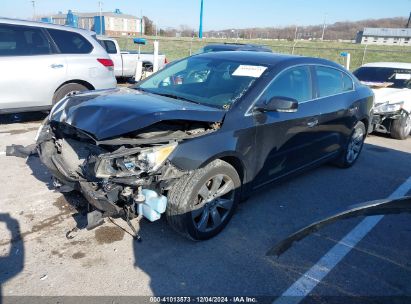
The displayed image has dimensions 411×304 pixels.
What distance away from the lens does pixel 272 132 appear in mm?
3789

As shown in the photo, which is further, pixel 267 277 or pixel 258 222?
pixel 258 222

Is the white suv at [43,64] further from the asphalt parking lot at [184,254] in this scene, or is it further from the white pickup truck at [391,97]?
the white pickup truck at [391,97]

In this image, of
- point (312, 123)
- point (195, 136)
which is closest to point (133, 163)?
point (195, 136)

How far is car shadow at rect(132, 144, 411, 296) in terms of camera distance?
9.41ft

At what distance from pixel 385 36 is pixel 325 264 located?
8006 cm

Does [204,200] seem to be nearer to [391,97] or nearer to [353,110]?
[353,110]

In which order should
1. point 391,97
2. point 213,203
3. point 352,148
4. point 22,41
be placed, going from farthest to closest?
point 391,97, point 22,41, point 352,148, point 213,203

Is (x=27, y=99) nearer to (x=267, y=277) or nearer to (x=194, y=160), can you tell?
(x=194, y=160)

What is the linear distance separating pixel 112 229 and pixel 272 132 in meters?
1.87

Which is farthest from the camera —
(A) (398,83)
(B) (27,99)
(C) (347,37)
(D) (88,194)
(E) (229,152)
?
(C) (347,37)

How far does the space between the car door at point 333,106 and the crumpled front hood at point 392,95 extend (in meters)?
2.73

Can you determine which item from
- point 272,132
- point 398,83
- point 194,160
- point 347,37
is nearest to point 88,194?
point 194,160

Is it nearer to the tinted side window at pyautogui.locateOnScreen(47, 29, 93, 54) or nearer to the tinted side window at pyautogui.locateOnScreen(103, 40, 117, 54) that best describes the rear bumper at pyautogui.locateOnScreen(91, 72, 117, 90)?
the tinted side window at pyautogui.locateOnScreen(47, 29, 93, 54)

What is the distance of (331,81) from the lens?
4.92m
